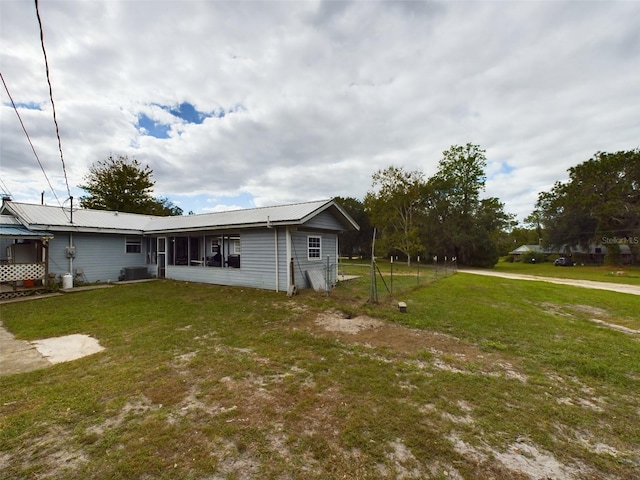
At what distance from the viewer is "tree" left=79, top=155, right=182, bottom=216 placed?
93.1 ft

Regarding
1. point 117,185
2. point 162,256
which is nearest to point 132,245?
point 162,256

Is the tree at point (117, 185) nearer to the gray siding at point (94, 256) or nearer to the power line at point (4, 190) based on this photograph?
the power line at point (4, 190)

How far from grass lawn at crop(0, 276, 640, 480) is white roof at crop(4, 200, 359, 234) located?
477 centimetres

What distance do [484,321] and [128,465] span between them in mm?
7403

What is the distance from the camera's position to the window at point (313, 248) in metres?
11.5

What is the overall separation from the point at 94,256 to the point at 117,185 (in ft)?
65.7

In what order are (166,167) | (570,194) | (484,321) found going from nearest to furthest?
(484,321) < (166,167) < (570,194)

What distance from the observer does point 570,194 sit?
35.8 metres

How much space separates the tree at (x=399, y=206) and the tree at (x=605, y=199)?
65.9 feet

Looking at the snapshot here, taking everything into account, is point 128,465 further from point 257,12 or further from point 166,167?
point 166,167

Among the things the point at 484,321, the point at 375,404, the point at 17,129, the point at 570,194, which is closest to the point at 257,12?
the point at 17,129

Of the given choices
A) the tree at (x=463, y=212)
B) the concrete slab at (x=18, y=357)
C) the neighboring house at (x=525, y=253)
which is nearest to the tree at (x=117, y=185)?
the concrete slab at (x=18, y=357)

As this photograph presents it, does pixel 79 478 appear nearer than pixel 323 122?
Yes

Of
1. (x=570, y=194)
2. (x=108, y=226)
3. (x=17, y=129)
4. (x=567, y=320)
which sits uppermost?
(x=570, y=194)
